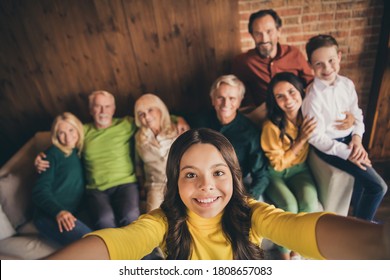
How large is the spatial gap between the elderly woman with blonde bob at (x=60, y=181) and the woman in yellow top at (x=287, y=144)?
3.06 ft

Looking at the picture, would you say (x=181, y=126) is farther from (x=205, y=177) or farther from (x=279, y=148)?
(x=205, y=177)

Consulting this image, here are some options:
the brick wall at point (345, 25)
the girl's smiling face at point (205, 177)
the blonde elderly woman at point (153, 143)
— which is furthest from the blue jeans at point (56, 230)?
the brick wall at point (345, 25)

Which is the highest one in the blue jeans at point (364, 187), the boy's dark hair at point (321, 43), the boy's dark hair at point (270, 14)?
the boy's dark hair at point (270, 14)

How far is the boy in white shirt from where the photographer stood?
1.10 metres

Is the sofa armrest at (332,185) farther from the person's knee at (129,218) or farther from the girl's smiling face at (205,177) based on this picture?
the person's knee at (129,218)

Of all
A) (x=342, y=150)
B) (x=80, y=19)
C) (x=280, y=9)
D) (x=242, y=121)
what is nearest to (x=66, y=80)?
(x=80, y=19)

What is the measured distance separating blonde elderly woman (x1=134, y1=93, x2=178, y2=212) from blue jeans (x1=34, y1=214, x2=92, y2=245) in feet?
1.07

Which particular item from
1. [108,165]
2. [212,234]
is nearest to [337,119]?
[212,234]

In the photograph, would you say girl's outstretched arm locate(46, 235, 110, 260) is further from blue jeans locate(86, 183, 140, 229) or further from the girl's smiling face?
blue jeans locate(86, 183, 140, 229)

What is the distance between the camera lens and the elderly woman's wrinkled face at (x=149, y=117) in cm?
147

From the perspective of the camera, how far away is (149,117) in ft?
4.82

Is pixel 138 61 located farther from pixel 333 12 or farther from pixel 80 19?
pixel 333 12

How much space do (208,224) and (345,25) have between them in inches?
41.2

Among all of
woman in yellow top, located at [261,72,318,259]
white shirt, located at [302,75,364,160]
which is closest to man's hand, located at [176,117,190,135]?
woman in yellow top, located at [261,72,318,259]
